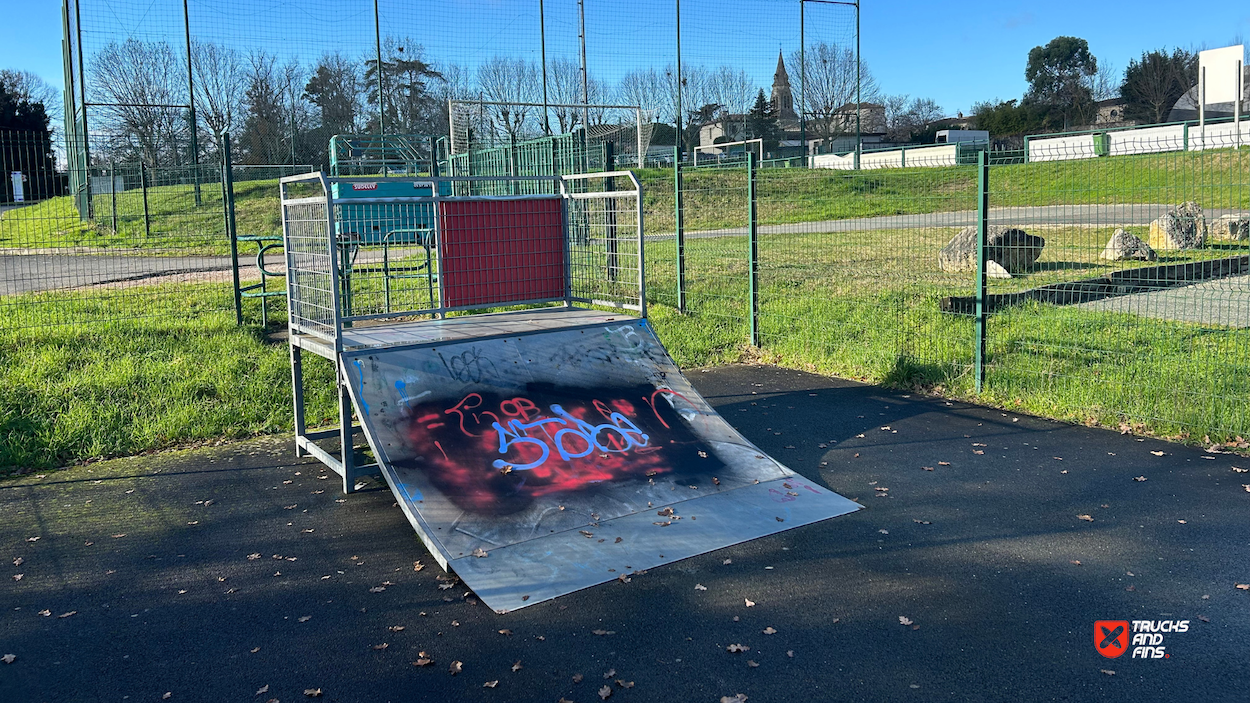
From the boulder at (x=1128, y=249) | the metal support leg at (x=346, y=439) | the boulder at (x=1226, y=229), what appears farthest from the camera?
the boulder at (x=1226, y=229)

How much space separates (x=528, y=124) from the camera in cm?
2966

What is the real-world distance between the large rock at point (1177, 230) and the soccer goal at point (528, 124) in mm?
9693

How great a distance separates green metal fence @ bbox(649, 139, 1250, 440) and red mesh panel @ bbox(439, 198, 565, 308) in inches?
99.9

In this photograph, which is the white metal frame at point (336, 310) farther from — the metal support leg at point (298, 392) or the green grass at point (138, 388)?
Answer: the green grass at point (138, 388)

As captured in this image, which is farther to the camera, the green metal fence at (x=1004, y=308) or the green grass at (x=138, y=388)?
the green metal fence at (x=1004, y=308)

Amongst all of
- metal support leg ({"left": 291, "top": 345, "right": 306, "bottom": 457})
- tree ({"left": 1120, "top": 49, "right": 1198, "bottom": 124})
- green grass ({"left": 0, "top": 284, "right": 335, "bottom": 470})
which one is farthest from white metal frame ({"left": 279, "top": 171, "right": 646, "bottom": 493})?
tree ({"left": 1120, "top": 49, "right": 1198, "bottom": 124})

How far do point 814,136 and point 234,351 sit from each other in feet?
149

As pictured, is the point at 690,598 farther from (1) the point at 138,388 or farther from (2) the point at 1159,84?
(2) the point at 1159,84

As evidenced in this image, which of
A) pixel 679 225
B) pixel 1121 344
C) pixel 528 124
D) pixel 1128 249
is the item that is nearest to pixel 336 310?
pixel 679 225

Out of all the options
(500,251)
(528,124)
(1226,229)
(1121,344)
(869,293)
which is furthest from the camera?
(528,124)

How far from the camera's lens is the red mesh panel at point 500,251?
660 cm

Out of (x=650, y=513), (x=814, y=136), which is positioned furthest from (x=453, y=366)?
(x=814, y=136)

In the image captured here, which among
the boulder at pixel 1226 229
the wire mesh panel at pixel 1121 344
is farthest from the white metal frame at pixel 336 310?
the boulder at pixel 1226 229

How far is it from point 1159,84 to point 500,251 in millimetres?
73915
